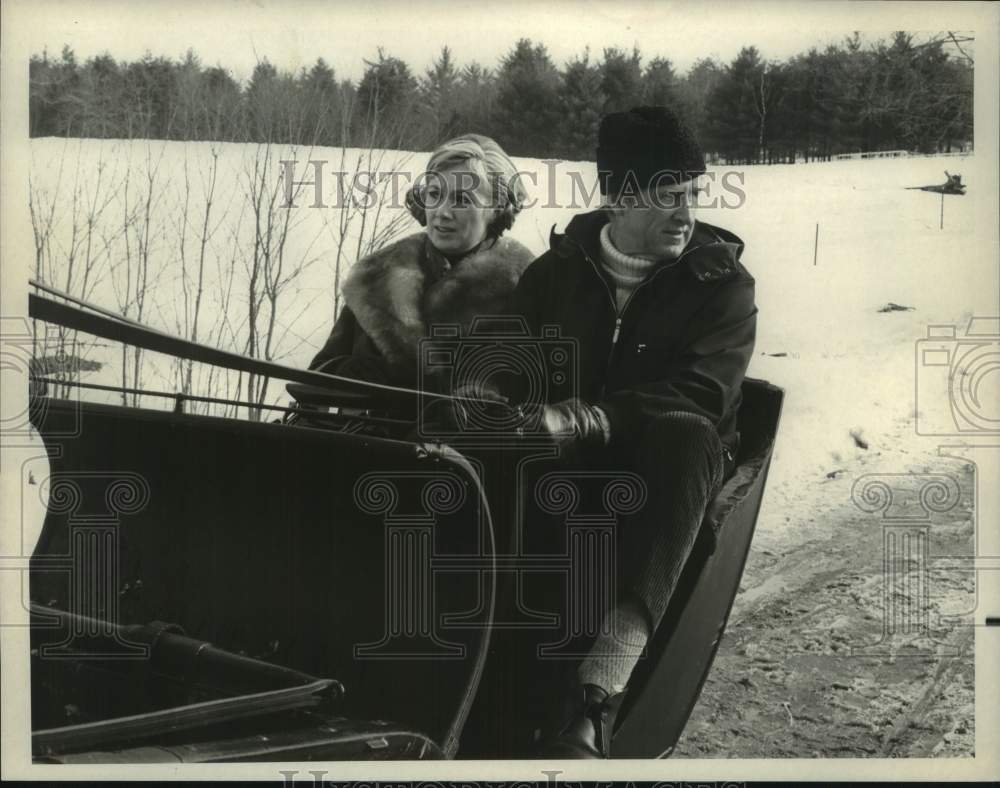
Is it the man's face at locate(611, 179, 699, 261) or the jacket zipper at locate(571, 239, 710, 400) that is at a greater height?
the man's face at locate(611, 179, 699, 261)

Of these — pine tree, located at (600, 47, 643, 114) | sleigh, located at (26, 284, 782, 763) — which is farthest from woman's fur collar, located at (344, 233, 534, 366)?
pine tree, located at (600, 47, 643, 114)

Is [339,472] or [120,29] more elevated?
[120,29]

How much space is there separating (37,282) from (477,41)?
5.84 feet

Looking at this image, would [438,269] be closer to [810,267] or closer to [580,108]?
[580,108]

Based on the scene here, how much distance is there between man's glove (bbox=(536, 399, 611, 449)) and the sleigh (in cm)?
21

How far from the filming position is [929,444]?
5031mm

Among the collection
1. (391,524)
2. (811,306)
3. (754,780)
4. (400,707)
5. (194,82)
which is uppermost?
(194,82)

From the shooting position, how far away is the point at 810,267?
4.95 metres

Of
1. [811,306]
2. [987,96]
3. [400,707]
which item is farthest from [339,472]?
[987,96]

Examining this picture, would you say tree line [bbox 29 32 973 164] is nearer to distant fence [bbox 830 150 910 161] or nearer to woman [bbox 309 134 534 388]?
distant fence [bbox 830 150 910 161]

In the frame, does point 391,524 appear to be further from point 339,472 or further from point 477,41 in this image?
point 477,41

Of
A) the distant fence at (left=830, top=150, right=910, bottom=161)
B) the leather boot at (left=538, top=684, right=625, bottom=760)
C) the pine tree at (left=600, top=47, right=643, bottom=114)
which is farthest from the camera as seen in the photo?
the distant fence at (left=830, top=150, right=910, bottom=161)

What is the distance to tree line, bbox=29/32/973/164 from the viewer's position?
4.89m

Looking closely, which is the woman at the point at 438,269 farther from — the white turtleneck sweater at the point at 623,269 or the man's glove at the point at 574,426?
the man's glove at the point at 574,426
